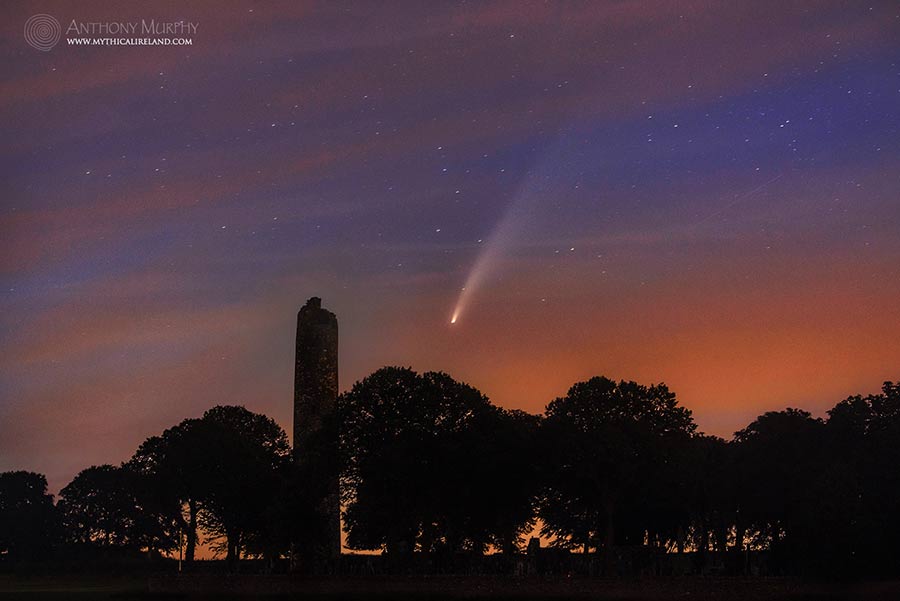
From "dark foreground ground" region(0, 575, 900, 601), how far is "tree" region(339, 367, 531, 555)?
593cm

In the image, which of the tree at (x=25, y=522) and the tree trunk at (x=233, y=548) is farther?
the tree at (x=25, y=522)

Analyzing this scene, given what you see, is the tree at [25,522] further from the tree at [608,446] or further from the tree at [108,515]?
the tree at [608,446]

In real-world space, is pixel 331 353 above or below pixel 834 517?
above

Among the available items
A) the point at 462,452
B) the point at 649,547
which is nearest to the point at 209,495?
the point at 462,452

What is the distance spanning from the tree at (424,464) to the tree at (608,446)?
3.35 meters

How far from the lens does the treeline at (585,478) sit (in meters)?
75.8

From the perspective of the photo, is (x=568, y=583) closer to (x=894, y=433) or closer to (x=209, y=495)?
(x=894, y=433)

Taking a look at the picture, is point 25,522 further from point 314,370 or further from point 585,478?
point 585,478

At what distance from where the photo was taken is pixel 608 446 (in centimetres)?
8419

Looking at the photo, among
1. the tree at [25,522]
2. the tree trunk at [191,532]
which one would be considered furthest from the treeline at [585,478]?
the tree at [25,522]

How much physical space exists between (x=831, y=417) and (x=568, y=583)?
27.5 meters

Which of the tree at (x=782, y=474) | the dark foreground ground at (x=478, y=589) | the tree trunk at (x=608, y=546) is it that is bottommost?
the dark foreground ground at (x=478, y=589)

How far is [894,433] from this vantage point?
257 ft

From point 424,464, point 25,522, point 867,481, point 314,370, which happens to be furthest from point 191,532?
point 867,481
